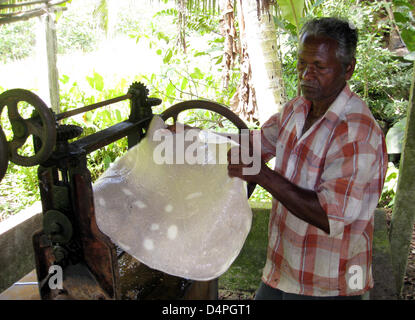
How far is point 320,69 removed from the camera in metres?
1.31

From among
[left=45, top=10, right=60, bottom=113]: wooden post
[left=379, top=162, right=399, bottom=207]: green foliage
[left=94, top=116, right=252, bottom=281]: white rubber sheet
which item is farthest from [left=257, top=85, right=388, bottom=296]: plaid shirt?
[left=45, top=10, right=60, bottom=113]: wooden post

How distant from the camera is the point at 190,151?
5.17 ft

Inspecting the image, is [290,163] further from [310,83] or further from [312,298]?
[312,298]

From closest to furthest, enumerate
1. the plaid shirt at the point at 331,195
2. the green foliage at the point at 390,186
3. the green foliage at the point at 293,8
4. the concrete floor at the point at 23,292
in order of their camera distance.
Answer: the plaid shirt at the point at 331,195 < the concrete floor at the point at 23,292 < the green foliage at the point at 293,8 < the green foliage at the point at 390,186

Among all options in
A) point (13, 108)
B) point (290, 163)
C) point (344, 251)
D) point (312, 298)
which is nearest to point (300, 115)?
point (290, 163)

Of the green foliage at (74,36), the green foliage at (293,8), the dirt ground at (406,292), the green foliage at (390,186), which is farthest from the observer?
the green foliage at (74,36)

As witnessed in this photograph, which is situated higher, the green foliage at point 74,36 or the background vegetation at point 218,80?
the green foliage at point 74,36

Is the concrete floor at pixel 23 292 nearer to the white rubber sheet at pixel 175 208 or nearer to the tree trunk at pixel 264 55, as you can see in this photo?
the white rubber sheet at pixel 175 208

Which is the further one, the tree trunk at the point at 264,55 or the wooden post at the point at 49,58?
the wooden post at the point at 49,58

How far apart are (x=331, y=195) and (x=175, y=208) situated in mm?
581

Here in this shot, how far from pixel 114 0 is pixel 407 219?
5.46m

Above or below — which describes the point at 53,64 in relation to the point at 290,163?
above

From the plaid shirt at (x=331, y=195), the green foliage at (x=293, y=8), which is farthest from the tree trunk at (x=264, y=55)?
the plaid shirt at (x=331, y=195)

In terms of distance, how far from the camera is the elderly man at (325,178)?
4.06 feet
